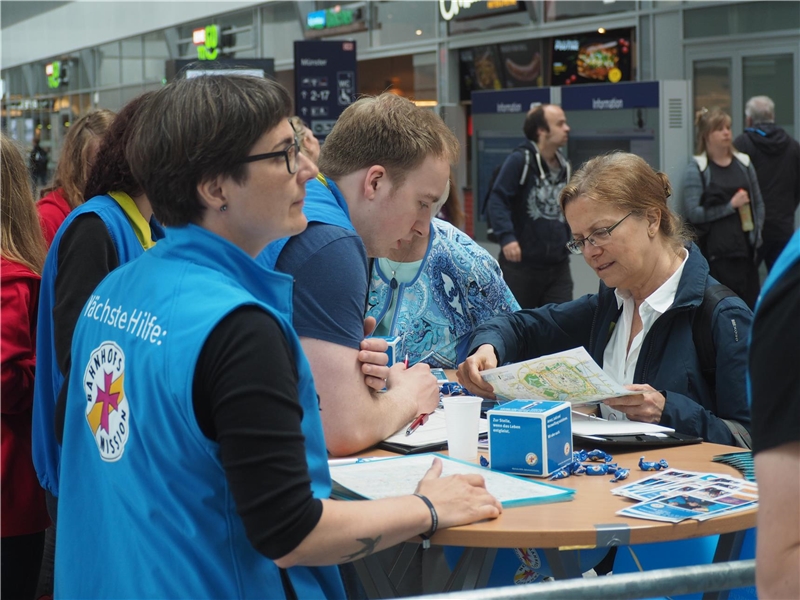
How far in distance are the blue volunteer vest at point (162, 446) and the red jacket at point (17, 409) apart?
1218 millimetres

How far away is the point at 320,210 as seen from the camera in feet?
7.04

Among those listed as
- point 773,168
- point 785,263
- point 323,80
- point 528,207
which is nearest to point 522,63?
point 323,80

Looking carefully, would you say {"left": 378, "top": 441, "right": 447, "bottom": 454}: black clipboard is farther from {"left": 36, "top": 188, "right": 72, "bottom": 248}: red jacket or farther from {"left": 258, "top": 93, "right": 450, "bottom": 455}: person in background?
{"left": 36, "top": 188, "right": 72, "bottom": 248}: red jacket

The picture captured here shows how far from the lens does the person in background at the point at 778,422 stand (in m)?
1.07

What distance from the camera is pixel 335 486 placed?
1892mm

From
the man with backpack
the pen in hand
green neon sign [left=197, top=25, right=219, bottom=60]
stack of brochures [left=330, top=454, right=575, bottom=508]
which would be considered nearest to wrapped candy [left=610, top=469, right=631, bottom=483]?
stack of brochures [left=330, top=454, right=575, bottom=508]

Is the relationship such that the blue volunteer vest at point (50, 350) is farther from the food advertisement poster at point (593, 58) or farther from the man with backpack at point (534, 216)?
the food advertisement poster at point (593, 58)

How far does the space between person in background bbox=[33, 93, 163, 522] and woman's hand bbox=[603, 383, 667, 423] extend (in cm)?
131

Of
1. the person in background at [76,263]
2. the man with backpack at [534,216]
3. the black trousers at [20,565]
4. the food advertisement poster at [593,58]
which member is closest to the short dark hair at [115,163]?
the person in background at [76,263]

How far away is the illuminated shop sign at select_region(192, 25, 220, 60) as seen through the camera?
53.4 feet

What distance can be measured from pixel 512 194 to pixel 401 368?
4.61 m

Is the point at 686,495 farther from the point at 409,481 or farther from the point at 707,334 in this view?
Result: the point at 707,334

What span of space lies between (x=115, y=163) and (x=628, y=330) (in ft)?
5.02

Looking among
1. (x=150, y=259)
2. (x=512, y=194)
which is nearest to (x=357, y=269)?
(x=150, y=259)
